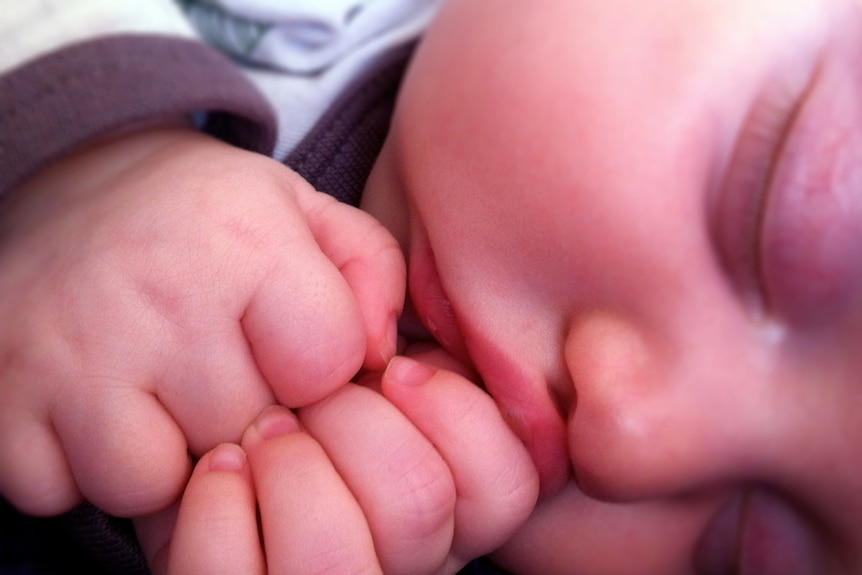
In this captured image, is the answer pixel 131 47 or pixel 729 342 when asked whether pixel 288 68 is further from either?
pixel 729 342

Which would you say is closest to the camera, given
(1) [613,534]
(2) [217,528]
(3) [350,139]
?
(2) [217,528]

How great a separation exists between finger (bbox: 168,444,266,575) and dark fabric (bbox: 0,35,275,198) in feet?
1.04

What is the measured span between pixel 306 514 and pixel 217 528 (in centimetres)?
6

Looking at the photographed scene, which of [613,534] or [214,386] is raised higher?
[214,386]

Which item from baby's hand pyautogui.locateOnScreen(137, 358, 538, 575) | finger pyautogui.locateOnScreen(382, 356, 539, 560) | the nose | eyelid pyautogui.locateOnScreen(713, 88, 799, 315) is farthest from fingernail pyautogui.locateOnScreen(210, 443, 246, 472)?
eyelid pyautogui.locateOnScreen(713, 88, 799, 315)

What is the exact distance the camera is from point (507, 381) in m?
0.61

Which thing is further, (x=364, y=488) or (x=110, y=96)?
(x=110, y=96)

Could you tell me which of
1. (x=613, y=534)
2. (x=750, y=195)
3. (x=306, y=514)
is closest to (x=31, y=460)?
(x=306, y=514)

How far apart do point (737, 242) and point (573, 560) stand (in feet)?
0.94

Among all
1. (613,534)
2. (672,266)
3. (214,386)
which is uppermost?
(672,266)

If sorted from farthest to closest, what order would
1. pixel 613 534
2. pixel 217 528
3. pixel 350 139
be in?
1. pixel 350 139
2. pixel 613 534
3. pixel 217 528

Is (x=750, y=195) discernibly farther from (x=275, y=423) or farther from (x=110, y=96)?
(x=110, y=96)

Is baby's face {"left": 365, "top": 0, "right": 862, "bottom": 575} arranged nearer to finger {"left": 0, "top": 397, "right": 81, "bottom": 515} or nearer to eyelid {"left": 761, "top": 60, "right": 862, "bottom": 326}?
eyelid {"left": 761, "top": 60, "right": 862, "bottom": 326}

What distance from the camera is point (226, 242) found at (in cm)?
60
